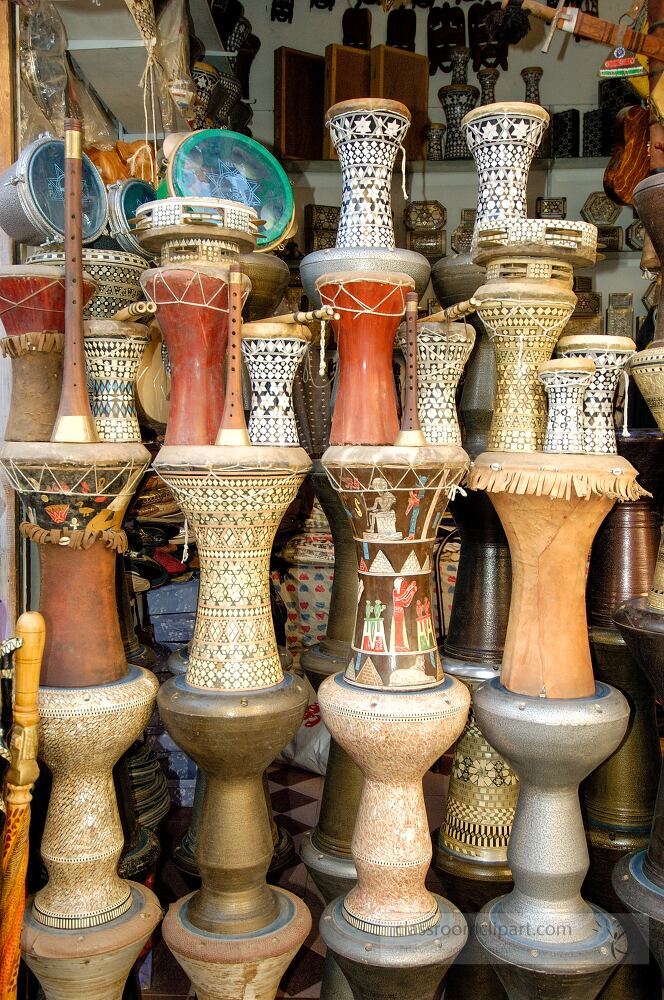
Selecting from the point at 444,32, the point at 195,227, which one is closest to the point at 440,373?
the point at 195,227

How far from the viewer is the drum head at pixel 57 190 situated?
184 cm

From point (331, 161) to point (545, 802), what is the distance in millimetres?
3856

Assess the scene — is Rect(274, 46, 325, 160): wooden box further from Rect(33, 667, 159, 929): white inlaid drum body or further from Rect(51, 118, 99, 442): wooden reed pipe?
Rect(33, 667, 159, 929): white inlaid drum body

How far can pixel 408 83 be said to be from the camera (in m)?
4.66

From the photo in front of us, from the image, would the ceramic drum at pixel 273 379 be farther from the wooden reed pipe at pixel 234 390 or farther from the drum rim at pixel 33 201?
the drum rim at pixel 33 201

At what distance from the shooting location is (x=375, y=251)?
191 cm

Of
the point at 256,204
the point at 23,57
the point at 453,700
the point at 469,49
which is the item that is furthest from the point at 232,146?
the point at 469,49

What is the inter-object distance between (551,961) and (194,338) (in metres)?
1.29

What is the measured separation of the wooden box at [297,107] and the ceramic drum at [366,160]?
115 inches

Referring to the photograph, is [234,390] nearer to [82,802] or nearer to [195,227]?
[195,227]

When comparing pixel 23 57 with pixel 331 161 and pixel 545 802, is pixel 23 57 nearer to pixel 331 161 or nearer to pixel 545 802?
pixel 545 802

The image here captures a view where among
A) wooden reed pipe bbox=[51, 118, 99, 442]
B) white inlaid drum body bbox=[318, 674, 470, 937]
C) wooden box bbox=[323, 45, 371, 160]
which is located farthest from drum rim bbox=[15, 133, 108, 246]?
wooden box bbox=[323, 45, 371, 160]

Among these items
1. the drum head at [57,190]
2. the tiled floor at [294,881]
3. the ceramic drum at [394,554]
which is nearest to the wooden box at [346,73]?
the drum head at [57,190]

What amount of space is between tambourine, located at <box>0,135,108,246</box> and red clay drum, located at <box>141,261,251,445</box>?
11.9 inches
